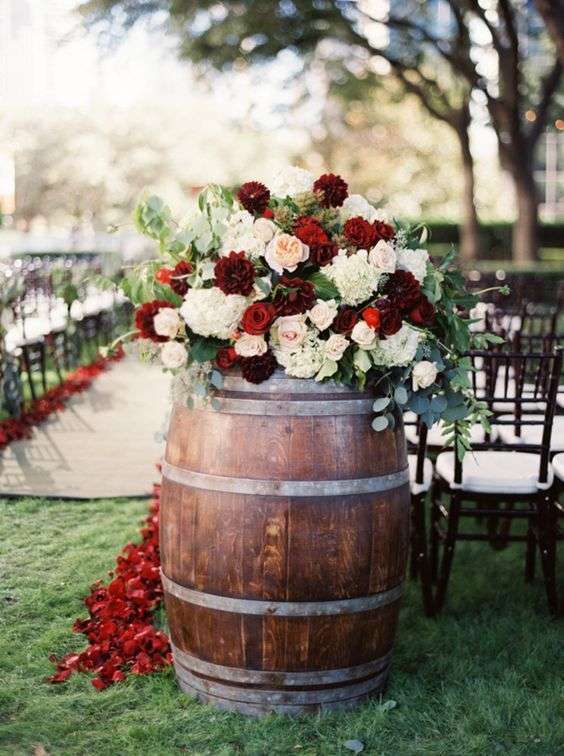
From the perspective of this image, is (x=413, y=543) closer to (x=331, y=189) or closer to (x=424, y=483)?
(x=424, y=483)

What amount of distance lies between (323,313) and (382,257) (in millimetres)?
279

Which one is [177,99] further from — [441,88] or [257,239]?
[257,239]

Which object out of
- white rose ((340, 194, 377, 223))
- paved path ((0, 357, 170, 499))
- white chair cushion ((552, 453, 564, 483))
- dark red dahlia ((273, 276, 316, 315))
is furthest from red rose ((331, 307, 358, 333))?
paved path ((0, 357, 170, 499))

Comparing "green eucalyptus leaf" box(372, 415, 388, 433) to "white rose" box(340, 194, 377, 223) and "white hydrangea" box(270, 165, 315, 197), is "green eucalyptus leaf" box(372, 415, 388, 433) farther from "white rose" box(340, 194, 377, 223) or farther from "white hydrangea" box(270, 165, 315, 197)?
"white hydrangea" box(270, 165, 315, 197)

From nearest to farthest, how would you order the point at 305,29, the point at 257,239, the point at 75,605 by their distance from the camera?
the point at 257,239, the point at 75,605, the point at 305,29

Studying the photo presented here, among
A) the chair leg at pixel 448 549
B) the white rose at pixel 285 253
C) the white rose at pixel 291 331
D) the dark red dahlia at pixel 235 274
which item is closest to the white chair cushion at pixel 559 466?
the chair leg at pixel 448 549

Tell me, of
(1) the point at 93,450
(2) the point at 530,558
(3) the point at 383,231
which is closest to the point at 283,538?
(3) the point at 383,231

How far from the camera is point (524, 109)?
23781 mm

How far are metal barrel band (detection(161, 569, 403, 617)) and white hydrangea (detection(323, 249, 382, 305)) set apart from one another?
106 centimetres

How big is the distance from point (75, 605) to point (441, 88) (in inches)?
777

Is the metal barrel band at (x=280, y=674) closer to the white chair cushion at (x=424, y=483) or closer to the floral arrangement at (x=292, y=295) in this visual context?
the floral arrangement at (x=292, y=295)

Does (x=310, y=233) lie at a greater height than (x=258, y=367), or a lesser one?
greater

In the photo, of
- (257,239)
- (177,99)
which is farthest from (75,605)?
(177,99)

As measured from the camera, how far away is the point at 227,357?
139 inches
